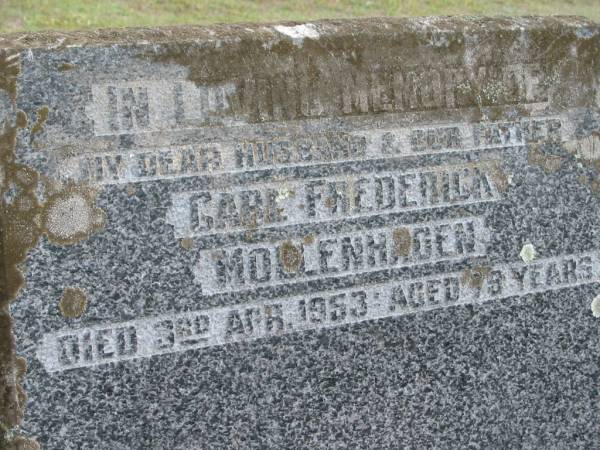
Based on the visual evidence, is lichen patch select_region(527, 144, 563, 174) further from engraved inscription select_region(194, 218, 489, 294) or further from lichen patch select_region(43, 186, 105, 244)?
lichen patch select_region(43, 186, 105, 244)

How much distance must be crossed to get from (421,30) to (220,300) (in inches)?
40.9

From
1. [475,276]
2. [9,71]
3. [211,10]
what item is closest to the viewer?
[9,71]

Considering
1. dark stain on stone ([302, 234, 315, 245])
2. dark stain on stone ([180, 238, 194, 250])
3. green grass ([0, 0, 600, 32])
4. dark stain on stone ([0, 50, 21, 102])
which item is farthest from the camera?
green grass ([0, 0, 600, 32])

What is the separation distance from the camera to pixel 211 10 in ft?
17.8

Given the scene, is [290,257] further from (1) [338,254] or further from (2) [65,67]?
(2) [65,67]

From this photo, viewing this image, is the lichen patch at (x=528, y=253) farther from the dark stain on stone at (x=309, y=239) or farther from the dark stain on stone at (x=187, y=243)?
the dark stain on stone at (x=187, y=243)

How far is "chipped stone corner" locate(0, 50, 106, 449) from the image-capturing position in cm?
189

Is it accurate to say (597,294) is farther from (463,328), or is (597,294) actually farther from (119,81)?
(119,81)

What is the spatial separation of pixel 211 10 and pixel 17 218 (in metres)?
3.87

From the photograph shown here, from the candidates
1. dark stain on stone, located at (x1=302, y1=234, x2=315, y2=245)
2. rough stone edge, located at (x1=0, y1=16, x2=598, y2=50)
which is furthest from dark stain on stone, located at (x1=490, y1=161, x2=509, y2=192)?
dark stain on stone, located at (x1=302, y1=234, x2=315, y2=245)

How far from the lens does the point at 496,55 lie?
7.48ft

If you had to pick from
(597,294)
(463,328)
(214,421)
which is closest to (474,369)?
(463,328)

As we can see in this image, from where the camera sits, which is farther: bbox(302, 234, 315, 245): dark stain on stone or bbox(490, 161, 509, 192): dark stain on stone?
bbox(490, 161, 509, 192): dark stain on stone

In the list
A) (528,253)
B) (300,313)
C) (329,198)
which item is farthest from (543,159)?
(300,313)
